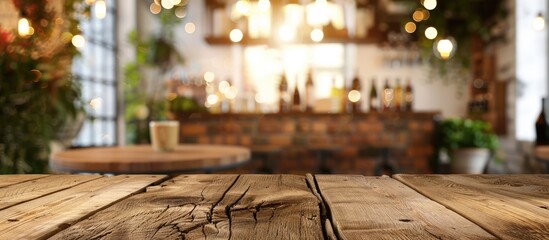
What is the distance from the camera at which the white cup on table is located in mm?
2191

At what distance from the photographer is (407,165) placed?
457cm

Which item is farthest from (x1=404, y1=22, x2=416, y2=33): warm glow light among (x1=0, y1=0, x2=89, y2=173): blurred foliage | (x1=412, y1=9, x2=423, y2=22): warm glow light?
(x1=0, y1=0, x2=89, y2=173): blurred foliage

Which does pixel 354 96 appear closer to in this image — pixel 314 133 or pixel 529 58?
pixel 314 133

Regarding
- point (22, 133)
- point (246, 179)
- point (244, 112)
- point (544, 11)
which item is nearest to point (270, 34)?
point (244, 112)

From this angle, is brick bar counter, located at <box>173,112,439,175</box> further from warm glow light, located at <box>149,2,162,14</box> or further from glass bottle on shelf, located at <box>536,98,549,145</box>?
warm glow light, located at <box>149,2,162,14</box>

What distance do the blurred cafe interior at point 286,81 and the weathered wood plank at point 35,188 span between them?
0.73m

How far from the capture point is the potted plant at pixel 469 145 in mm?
4707

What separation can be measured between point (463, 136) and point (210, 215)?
15.2ft

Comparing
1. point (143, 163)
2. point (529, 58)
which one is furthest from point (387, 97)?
point (143, 163)

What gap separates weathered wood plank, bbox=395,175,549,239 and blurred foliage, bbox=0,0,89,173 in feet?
9.26

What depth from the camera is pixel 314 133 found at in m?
4.53

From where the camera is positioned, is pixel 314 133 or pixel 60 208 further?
pixel 314 133

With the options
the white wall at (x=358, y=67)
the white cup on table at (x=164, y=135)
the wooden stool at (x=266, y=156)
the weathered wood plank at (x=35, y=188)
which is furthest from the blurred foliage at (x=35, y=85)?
the white wall at (x=358, y=67)

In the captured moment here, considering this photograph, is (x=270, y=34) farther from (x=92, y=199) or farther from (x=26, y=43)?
(x=92, y=199)
